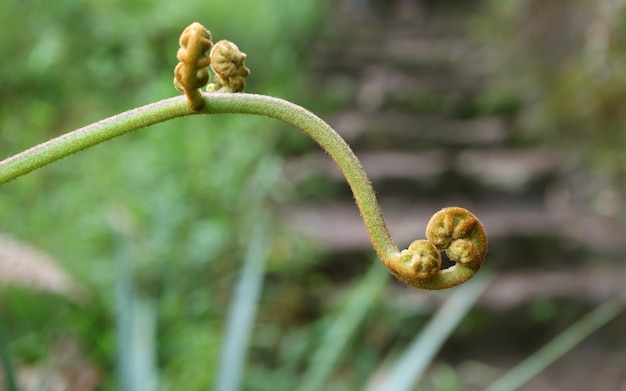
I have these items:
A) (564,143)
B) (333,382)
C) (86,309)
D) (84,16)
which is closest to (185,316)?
(86,309)

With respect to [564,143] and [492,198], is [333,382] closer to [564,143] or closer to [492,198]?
[492,198]

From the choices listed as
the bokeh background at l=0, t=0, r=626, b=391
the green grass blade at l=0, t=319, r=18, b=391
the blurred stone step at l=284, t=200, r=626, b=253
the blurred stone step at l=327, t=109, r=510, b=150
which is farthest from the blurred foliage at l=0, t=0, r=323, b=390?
the green grass blade at l=0, t=319, r=18, b=391

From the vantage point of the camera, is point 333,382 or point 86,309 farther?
point 333,382

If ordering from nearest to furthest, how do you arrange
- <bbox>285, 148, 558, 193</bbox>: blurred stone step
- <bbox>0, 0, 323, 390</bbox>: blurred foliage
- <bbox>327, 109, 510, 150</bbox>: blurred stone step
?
<bbox>0, 0, 323, 390</bbox>: blurred foliage < <bbox>285, 148, 558, 193</bbox>: blurred stone step < <bbox>327, 109, 510, 150</bbox>: blurred stone step

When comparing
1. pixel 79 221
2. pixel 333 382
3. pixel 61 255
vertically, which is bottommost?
pixel 333 382

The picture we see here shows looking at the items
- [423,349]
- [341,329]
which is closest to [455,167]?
[341,329]

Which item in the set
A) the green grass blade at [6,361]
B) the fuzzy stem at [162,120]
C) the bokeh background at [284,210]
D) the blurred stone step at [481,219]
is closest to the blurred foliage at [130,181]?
the bokeh background at [284,210]

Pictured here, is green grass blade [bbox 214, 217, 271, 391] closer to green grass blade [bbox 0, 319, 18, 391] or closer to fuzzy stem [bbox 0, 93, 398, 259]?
green grass blade [bbox 0, 319, 18, 391]
